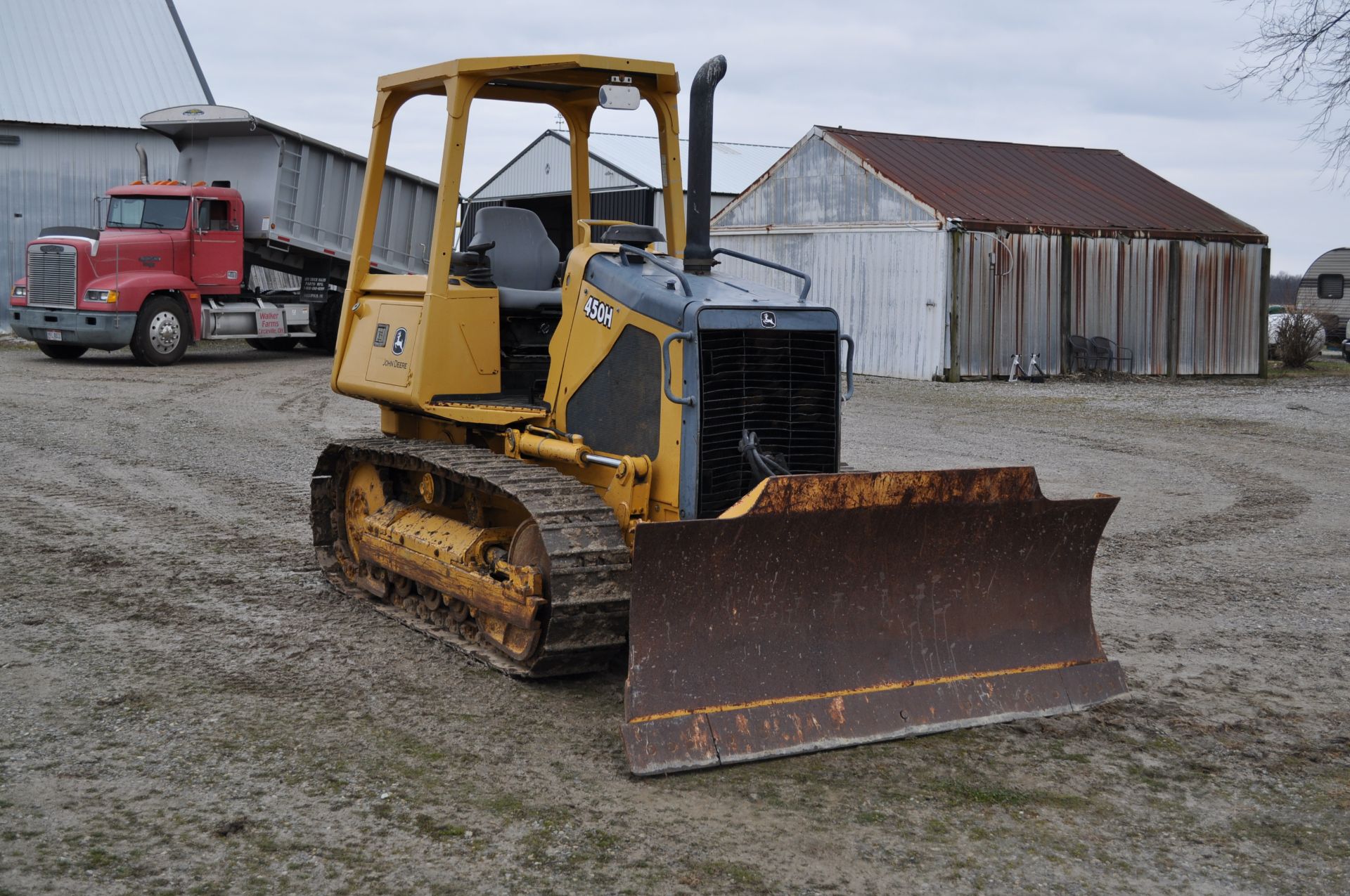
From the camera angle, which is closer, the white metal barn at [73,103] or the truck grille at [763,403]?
the truck grille at [763,403]

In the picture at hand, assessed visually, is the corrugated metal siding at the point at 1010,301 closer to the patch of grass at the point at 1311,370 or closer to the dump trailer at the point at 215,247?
the patch of grass at the point at 1311,370

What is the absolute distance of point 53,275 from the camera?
20.6 meters

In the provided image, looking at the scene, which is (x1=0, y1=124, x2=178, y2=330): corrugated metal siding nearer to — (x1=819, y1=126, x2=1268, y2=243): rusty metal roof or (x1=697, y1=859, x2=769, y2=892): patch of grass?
(x1=819, y1=126, x2=1268, y2=243): rusty metal roof

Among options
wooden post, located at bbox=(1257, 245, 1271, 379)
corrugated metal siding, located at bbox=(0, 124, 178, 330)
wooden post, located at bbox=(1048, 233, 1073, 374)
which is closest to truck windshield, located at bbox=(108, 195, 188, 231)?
corrugated metal siding, located at bbox=(0, 124, 178, 330)

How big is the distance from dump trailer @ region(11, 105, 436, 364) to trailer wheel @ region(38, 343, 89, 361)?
22mm

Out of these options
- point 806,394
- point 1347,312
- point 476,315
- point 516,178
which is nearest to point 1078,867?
point 806,394

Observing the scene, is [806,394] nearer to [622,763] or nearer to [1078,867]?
[622,763]

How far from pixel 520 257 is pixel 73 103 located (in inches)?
1006

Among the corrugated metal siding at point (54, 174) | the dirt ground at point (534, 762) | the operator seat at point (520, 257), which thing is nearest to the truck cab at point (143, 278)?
the corrugated metal siding at point (54, 174)

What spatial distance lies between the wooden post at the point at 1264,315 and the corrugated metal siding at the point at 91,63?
23.0 m

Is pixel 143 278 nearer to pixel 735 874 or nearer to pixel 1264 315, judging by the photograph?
pixel 735 874

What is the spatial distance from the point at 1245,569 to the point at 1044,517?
136 inches

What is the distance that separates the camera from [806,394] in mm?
5781

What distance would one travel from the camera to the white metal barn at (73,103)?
90.9ft
